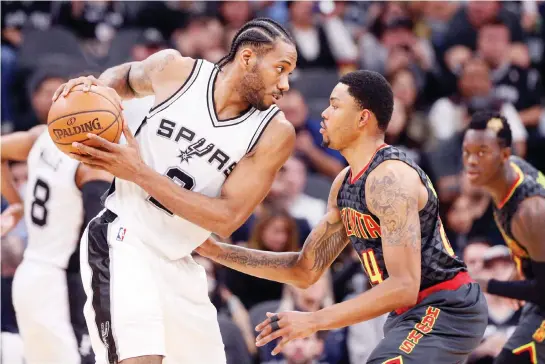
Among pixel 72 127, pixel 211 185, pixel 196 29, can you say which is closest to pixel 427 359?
→ pixel 211 185

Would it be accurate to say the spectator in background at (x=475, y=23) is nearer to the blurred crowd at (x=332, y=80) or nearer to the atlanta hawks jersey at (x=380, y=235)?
the blurred crowd at (x=332, y=80)

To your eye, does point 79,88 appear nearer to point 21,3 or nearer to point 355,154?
point 355,154

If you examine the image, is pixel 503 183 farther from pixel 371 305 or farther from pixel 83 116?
pixel 83 116

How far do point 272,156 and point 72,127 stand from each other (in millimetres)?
1025

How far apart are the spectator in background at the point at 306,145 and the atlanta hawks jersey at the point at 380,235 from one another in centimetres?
460

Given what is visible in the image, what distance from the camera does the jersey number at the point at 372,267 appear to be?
13.7ft

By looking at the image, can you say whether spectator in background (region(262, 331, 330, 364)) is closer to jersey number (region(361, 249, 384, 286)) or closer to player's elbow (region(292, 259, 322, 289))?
player's elbow (region(292, 259, 322, 289))

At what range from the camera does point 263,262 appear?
478 centimetres

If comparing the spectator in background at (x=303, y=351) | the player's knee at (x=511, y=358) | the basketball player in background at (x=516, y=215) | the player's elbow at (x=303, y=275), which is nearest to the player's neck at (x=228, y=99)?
the player's elbow at (x=303, y=275)

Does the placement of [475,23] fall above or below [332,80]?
above

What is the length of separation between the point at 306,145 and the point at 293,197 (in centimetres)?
90

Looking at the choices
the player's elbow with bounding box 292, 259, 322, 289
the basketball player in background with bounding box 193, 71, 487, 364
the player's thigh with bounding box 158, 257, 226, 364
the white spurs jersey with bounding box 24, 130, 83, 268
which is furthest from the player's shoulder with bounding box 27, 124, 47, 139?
the basketball player in background with bounding box 193, 71, 487, 364

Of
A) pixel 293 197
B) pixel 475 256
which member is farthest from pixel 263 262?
pixel 293 197

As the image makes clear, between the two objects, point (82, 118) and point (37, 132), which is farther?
point (37, 132)
